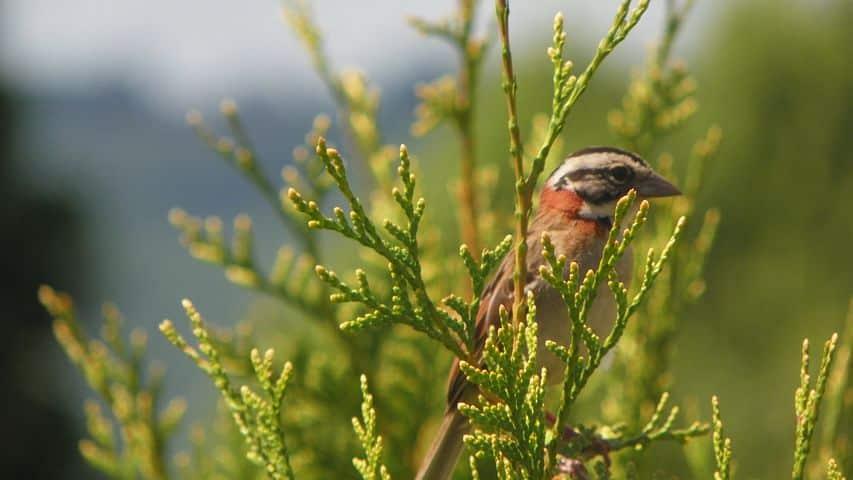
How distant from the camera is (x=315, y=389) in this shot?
311 cm

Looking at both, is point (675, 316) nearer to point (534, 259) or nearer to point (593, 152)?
point (534, 259)

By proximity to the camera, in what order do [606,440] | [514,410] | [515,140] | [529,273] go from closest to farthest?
[515,140], [514,410], [606,440], [529,273]

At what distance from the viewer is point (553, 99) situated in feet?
4.77

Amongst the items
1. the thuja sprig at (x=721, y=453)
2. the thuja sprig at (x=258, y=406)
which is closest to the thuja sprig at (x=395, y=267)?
the thuja sprig at (x=258, y=406)

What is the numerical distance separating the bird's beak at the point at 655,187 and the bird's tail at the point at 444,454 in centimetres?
59

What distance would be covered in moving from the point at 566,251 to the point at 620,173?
0.22 m

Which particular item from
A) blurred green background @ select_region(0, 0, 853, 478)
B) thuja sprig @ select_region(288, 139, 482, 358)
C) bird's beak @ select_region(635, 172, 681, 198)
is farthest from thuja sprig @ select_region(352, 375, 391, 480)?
blurred green background @ select_region(0, 0, 853, 478)

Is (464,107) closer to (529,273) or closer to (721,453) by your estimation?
(529,273)

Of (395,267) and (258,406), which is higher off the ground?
(395,267)

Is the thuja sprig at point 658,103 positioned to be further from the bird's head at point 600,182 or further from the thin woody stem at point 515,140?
the thin woody stem at point 515,140

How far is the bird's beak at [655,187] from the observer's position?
6.51ft

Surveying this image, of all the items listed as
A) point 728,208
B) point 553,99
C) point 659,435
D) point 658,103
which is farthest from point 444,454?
point 728,208

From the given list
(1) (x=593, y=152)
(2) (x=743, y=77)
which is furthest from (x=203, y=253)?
(2) (x=743, y=77)

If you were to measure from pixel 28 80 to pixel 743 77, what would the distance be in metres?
11.8
